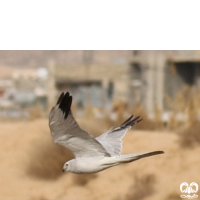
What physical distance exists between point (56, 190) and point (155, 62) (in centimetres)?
847

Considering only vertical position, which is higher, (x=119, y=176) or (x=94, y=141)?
(x=119, y=176)

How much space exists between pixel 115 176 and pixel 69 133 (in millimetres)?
6469

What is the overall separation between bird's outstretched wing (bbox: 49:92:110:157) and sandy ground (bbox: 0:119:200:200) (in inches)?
200

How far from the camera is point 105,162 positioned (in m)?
4.51

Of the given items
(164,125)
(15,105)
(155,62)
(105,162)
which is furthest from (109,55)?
(105,162)

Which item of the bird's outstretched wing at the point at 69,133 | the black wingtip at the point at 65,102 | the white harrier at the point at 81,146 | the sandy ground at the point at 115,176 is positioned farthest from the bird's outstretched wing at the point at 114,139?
the sandy ground at the point at 115,176

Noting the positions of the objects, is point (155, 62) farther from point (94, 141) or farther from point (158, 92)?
point (94, 141)

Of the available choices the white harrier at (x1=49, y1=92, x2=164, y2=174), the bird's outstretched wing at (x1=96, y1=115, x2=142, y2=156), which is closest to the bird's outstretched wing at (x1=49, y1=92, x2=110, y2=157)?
the white harrier at (x1=49, y1=92, x2=164, y2=174)

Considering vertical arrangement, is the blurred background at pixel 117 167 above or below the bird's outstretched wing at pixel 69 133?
above

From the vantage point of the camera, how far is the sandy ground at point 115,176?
10086 mm

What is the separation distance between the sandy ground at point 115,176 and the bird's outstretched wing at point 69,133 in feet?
16.7

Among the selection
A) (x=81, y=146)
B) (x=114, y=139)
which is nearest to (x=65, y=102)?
(x=81, y=146)

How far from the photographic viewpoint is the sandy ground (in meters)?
10.1

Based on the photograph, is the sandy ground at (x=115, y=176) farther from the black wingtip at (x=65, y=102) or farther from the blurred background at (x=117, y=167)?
the black wingtip at (x=65, y=102)
